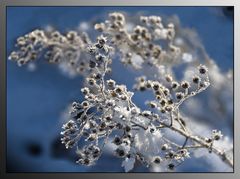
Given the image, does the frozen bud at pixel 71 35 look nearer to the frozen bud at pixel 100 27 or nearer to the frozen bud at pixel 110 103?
the frozen bud at pixel 100 27

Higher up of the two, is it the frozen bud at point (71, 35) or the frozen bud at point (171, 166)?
the frozen bud at point (71, 35)

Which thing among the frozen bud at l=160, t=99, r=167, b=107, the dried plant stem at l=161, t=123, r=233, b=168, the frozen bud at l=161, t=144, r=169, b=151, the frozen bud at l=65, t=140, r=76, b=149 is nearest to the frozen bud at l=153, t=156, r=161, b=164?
the frozen bud at l=161, t=144, r=169, b=151

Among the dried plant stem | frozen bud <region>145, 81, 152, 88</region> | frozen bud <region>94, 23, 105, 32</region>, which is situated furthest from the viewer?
frozen bud <region>94, 23, 105, 32</region>

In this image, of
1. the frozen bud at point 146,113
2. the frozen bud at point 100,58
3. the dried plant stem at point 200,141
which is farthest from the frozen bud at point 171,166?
the frozen bud at point 100,58

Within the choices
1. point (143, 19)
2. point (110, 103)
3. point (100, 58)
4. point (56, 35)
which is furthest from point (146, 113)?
point (56, 35)

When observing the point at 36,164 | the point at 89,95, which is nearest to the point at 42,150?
the point at 36,164

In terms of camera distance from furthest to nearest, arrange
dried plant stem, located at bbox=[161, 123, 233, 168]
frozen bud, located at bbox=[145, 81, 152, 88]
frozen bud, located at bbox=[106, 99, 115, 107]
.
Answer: frozen bud, located at bbox=[145, 81, 152, 88], dried plant stem, located at bbox=[161, 123, 233, 168], frozen bud, located at bbox=[106, 99, 115, 107]

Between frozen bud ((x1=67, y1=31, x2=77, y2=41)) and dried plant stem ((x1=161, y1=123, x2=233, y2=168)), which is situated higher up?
frozen bud ((x1=67, y1=31, x2=77, y2=41))

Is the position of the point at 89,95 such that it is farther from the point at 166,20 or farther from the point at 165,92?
the point at 166,20

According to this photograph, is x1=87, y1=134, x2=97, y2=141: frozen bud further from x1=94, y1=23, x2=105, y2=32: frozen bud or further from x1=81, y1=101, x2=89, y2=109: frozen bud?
x1=94, y1=23, x2=105, y2=32: frozen bud
